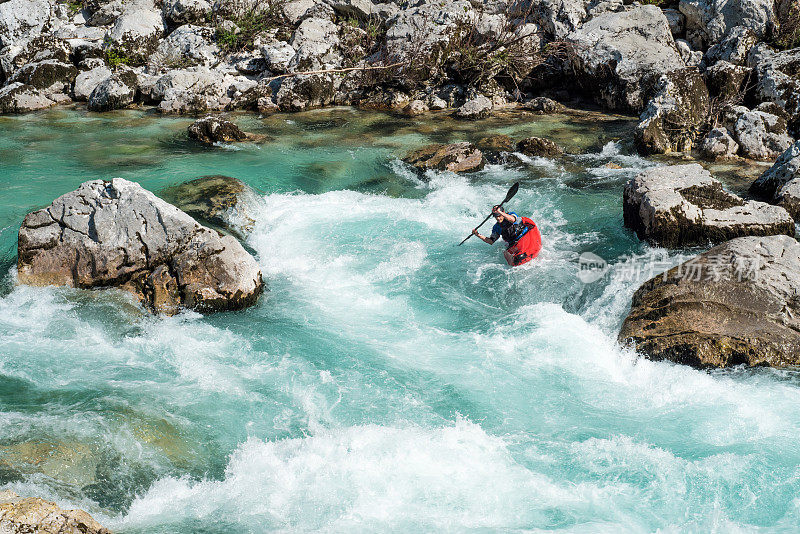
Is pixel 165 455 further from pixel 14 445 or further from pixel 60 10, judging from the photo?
pixel 60 10

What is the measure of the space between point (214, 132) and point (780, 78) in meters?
11.0

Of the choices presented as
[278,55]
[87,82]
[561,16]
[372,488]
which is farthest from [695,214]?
[87,82]

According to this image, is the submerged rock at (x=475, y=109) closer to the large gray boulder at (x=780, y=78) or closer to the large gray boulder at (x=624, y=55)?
the large gray boulder at (x=624, y=55)

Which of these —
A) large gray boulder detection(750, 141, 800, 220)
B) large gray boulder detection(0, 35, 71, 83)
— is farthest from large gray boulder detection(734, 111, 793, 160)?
large gray boulder detection(0, 35, 71, 83)

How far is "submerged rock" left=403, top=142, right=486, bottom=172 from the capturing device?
1060 cm

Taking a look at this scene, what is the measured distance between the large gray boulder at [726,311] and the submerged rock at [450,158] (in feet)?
16.3

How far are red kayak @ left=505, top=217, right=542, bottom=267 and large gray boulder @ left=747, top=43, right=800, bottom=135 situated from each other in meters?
6.81

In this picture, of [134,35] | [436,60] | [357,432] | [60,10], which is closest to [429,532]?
[357,432]

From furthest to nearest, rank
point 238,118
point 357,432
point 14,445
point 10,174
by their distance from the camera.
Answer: point 238,118, point 10,174, point 357,432, point 14,445

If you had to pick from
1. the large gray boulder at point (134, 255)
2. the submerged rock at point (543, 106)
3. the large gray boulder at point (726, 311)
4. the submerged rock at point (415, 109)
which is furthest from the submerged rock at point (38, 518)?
the submerged rock at point (543, 106)

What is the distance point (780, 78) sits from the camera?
11.5 m

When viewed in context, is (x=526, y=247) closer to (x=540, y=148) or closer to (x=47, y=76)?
(x=540, y=148)

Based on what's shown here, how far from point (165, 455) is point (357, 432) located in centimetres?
151

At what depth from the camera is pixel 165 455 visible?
464 centimetres
